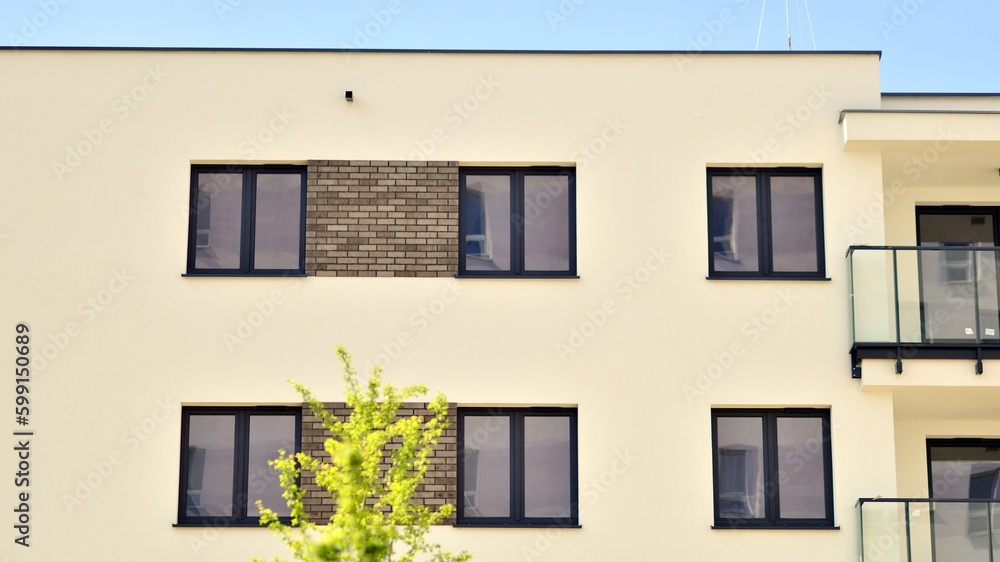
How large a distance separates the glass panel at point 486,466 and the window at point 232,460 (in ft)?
6.40

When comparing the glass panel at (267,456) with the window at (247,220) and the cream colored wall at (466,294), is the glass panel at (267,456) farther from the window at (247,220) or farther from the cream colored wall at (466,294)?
the window at (247,220)

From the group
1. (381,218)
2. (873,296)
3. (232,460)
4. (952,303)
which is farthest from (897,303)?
(232,460)

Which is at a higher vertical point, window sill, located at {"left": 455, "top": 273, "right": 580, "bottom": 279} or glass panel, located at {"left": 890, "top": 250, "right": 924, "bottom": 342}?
window sill, located at {"left": 455, "top": 273, "right": 580, "bottom": 279}

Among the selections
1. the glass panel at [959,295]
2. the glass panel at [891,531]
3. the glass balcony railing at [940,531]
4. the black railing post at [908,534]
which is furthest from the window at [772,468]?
the glass panel at [959,295]

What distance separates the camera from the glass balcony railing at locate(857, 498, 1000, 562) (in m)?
14.6

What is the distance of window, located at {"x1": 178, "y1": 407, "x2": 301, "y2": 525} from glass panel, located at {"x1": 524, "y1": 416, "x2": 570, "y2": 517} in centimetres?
262

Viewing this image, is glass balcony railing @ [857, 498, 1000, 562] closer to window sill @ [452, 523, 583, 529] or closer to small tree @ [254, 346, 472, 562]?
window sill @ [452, 523, 583, 529]

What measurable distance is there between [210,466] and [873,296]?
771 cm

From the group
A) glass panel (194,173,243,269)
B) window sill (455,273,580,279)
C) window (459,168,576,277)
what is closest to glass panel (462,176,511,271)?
window (459,168,576,277)

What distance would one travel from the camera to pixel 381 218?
15773mm

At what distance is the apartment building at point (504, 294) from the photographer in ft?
49.6

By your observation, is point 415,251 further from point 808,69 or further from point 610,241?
point 808,69

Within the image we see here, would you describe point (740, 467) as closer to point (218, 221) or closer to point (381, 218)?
point (381, 218)

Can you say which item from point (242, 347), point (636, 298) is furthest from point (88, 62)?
point (636, 298)
